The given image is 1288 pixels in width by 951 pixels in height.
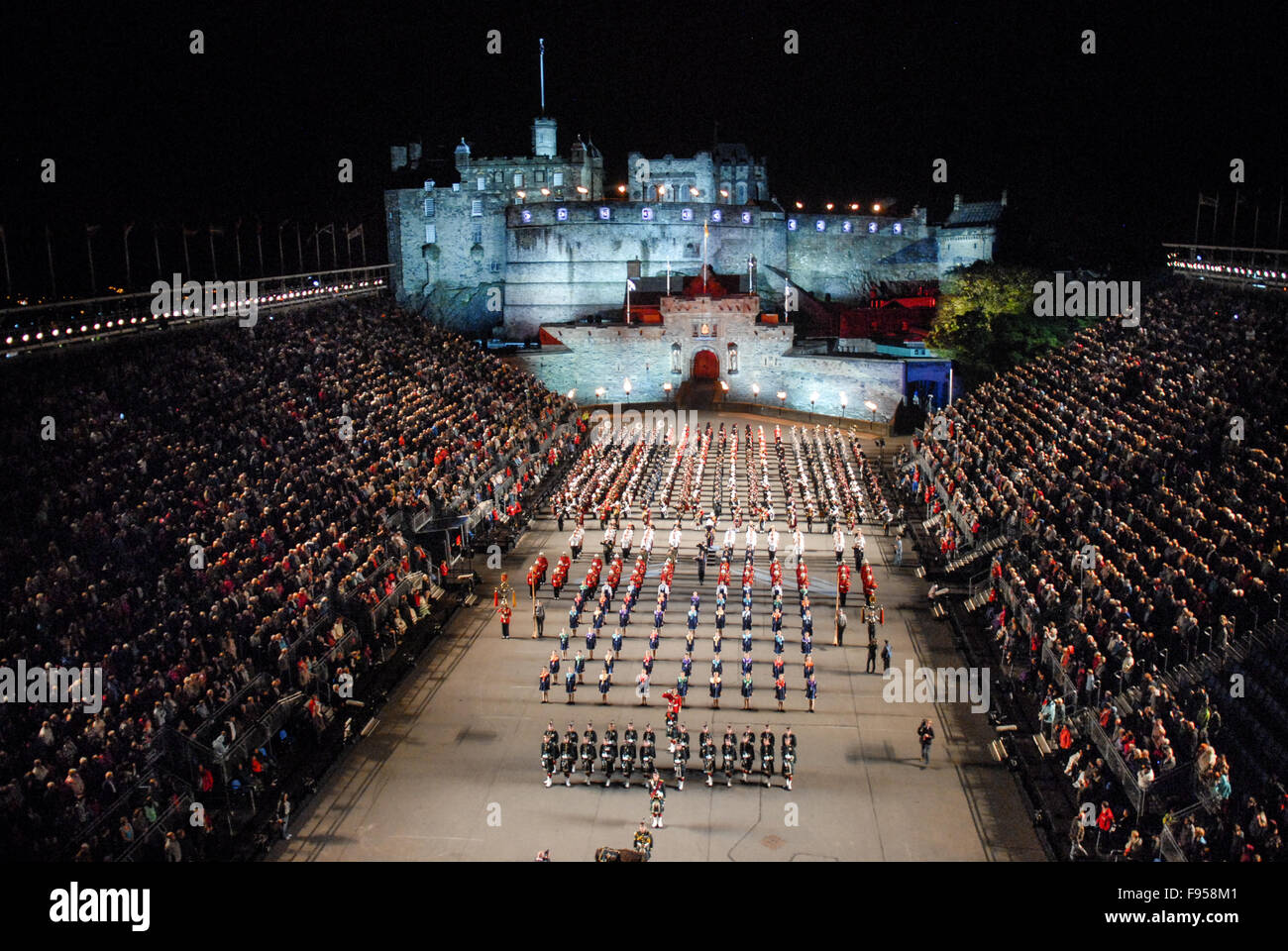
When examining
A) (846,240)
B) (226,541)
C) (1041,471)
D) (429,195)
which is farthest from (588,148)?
(226,541)

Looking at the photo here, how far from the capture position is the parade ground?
1884 centimetres

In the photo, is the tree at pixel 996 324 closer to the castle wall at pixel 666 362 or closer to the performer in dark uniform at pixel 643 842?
the castle wall at pixel 666 362

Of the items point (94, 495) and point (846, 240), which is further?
point (846, 240)

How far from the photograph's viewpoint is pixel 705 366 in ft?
218

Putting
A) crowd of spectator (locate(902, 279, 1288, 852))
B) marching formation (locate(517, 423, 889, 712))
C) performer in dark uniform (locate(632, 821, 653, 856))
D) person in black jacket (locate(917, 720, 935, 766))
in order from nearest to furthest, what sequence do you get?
performer in dark uniform (locate(632, 821, 653, 856)) → person in black jacket (locate(917, 720, 935, 766)) → crowd of spectator (locate(902, 279, 1288, 852)) → marching formation (locate(517, 423, 889, 712))

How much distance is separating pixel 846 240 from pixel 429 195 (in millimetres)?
29801

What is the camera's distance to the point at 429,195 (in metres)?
72.8

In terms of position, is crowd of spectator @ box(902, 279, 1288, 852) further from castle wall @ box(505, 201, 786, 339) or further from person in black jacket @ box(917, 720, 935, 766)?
castle wall @ box(505, 201, 786, 339)

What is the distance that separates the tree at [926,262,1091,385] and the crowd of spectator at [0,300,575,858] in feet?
80.4

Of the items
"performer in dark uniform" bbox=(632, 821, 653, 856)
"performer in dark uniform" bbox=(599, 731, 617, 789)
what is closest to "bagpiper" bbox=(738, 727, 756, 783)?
"performer in dark uniform" bbox=(599, 731, 617, 789)

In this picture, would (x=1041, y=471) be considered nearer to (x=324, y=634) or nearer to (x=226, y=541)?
(x=324, y=634)

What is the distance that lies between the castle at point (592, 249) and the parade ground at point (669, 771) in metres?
44.9

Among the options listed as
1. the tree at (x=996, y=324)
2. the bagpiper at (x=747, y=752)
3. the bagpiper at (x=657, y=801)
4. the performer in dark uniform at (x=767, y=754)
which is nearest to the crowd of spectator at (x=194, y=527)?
the bagpiper at (x=657, y=801)

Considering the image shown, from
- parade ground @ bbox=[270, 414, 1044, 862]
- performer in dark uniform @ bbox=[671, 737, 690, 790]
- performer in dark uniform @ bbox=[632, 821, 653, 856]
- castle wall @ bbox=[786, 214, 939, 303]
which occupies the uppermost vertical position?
castle wall @ bbox=[786, 214, 939, 303]
